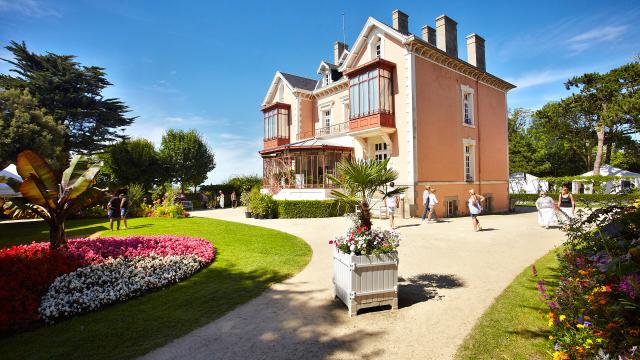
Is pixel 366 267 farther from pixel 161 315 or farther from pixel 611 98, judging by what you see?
pixel 611 98

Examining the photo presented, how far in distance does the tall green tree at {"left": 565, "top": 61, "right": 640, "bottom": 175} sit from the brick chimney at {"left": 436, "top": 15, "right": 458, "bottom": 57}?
18130 mm

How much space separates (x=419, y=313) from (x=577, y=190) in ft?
142

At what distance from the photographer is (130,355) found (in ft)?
13.9

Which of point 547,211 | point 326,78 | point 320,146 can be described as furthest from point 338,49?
point 547,211

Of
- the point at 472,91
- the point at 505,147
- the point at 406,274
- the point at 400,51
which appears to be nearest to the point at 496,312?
the point at 406,274

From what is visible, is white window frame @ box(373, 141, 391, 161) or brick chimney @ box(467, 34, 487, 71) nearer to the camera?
white window frame @ box(373, 141, 391, 161)

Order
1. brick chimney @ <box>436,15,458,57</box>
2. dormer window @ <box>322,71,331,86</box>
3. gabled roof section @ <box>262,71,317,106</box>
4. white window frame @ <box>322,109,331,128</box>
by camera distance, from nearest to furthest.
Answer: brick chimney @ <box>436,15,458,57</box>
dormer window @ <box>322,71,331,86</box>
white window frame @ <box>322,109,331,128</box>
gabled roof section @ <box>262,71,317,106</box>

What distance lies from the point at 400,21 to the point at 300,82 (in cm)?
1144

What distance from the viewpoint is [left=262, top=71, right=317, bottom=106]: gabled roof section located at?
29439 millimetres

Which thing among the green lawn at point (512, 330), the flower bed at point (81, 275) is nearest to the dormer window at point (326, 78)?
the flower bed at point (81, 275)

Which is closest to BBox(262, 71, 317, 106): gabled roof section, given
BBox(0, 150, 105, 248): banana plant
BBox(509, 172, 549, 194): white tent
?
BBox(0, 150, 105, 248): banana plant

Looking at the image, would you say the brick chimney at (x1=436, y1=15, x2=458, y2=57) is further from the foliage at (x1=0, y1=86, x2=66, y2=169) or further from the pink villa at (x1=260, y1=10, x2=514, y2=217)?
the foliage at (x1=0, y1=86, x2=66, y2=169)

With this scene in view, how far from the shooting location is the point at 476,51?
25609mm

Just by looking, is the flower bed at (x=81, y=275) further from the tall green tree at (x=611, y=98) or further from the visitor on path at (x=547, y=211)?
the tall green tree at (x=611, y=98)
